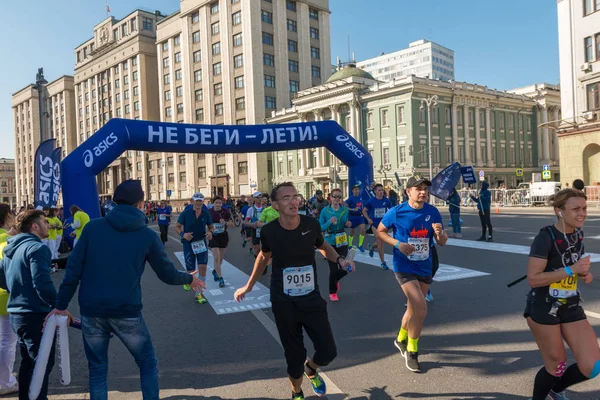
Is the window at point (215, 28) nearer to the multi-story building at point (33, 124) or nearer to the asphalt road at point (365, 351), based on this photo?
the multi-story building at point (33, 124)

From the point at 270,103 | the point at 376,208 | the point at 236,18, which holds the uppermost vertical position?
the point at 236,18

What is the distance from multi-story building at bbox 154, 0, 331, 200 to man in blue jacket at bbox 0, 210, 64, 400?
58873 mm

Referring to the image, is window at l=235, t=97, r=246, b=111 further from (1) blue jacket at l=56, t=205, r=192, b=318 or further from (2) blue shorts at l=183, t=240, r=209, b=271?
(1) blue jacket at l=56, t=205, r=192, b=318

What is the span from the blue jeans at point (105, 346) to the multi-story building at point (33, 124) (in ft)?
341

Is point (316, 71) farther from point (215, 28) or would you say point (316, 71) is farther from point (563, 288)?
point (563, 288)

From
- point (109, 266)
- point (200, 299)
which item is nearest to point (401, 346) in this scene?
point (109, 266)

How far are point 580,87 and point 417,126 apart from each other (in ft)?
63.9

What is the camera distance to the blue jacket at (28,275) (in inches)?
143

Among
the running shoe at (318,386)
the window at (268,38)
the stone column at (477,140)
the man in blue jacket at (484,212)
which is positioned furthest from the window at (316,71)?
the running shoe at (318,386)

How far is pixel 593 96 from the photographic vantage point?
3195 cm

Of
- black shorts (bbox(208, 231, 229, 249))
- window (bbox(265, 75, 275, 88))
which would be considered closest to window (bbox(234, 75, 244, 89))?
window (bbox(265, 75, 275, 88))

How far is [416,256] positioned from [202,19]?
7046 centimetres

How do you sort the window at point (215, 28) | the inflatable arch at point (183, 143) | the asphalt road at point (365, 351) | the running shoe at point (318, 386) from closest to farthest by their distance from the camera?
the running shoe at point (318, 386) → the asphalt road at point (365, 351) → the inflatable arch at point (183, 143) → the window at point (215, 28)

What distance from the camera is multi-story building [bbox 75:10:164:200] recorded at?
262ft
